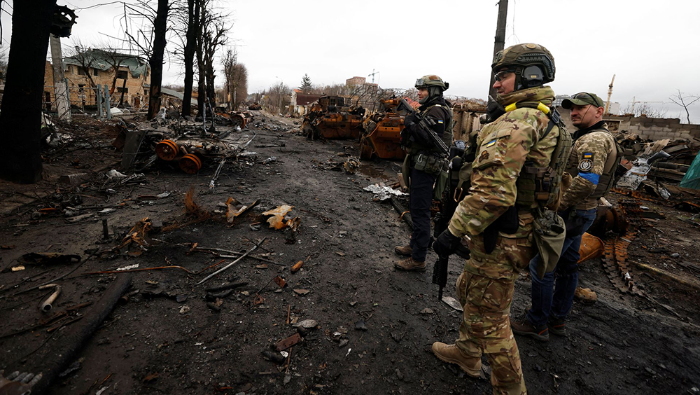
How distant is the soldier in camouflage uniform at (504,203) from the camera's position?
1.77m

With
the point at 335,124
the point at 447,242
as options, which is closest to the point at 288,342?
the point at 447,242

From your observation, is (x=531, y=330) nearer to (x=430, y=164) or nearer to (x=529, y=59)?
(x=430, y=164)

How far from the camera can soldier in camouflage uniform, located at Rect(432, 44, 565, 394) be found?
1.77 meters

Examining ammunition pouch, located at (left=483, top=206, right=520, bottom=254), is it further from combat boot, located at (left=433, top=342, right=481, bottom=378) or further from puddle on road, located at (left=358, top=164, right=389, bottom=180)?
puddle on road, located at (left=358, top=164, right=389, bottom=180)

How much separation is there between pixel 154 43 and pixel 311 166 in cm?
838

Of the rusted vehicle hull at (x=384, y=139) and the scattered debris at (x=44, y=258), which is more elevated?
the rusted vehicle hull at (x=384, y=139)

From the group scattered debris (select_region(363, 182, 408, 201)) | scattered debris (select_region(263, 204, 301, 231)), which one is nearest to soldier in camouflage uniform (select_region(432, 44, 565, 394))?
scattered debris (select_region(263, 204, 301, 231))

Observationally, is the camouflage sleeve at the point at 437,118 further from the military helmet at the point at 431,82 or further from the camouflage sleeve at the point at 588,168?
the camouflage sleeve at the point at 588,168

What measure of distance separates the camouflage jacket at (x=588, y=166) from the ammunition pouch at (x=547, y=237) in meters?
0.81

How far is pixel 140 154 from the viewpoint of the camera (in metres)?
7.03

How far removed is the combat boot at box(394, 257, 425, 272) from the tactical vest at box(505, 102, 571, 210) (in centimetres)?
196

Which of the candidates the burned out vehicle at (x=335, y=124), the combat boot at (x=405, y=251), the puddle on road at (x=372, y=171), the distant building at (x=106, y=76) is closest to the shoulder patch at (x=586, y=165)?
the combat boot at (x=405, y=251)

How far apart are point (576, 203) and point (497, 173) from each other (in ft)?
4.46

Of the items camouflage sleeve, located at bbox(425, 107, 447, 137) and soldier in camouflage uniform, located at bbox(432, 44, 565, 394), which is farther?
camouflage sleeve, located at bbox(425, 107, 447, 137)
